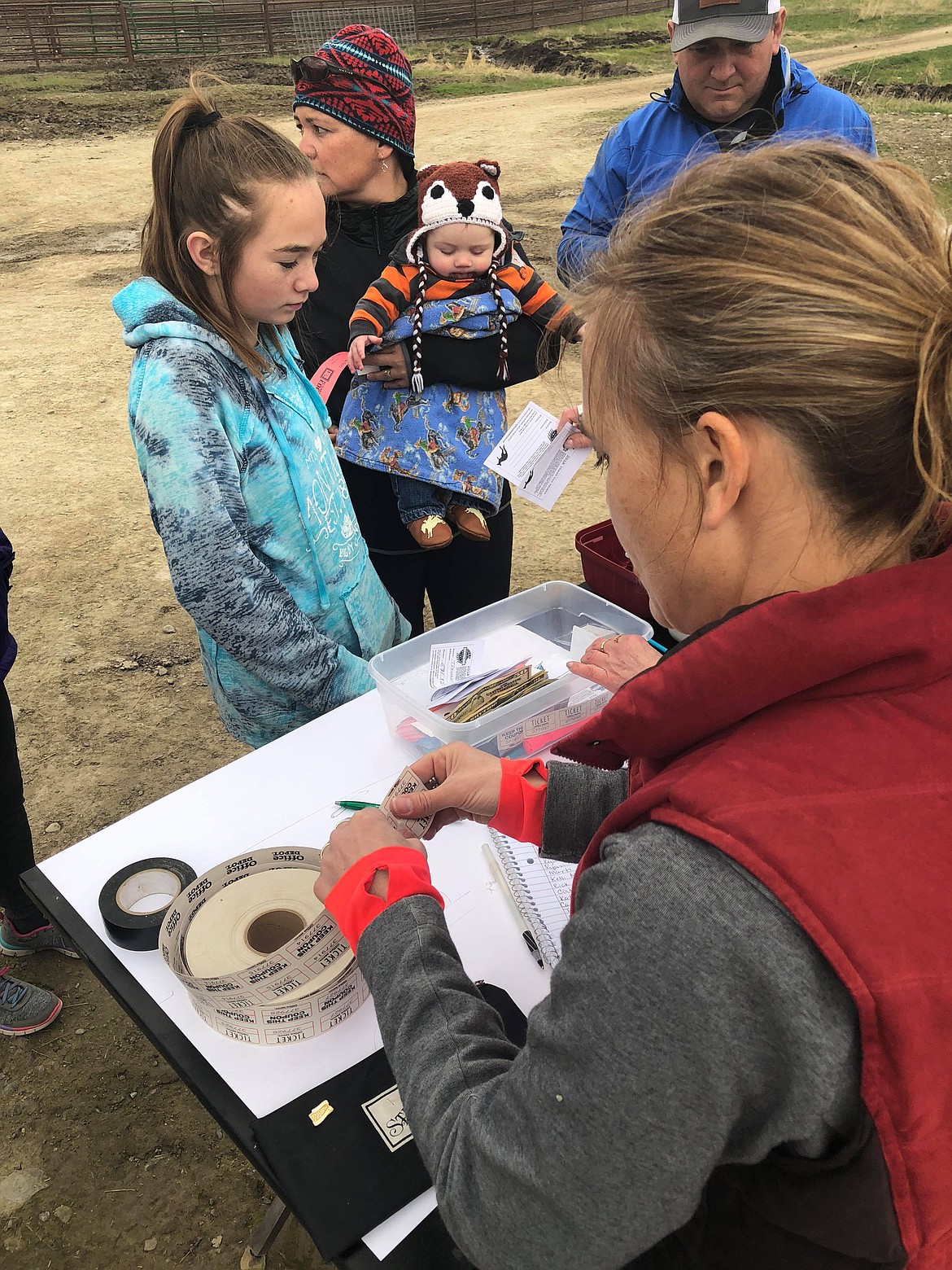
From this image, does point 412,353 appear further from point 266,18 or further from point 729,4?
point 266,18

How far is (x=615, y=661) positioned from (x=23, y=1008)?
1.88 metres

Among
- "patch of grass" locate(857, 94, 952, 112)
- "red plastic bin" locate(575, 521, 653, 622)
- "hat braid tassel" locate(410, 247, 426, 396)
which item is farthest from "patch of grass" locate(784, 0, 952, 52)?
"red plastic bin" locate(575, 521, 653, 622)

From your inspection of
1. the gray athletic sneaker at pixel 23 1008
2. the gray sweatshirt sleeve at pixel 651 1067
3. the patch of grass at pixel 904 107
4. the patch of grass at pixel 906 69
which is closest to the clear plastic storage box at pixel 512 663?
the gray sweatshirt sleeve at pixel 651 1067

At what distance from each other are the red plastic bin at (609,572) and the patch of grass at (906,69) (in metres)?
15.5

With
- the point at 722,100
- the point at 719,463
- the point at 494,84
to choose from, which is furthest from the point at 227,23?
the point at 719,463

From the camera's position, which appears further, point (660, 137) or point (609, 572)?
point (660, 137)

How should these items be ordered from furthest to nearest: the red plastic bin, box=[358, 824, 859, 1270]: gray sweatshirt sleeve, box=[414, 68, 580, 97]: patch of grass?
box=[414, 68, 580, 97]: patch of grass, the red plastic bin, box=[358, 824, 859, 1270]: gray sweatshirt sleeve

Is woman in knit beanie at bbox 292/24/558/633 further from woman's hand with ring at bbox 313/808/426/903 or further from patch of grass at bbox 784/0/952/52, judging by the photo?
patch of grass at bbox 784/0/952/52

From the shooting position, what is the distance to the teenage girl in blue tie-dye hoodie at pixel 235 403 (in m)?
1.82

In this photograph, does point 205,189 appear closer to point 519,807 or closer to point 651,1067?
point 519,807

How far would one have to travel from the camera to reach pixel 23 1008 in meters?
2.46

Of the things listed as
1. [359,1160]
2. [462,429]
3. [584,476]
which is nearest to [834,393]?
[359,1160]

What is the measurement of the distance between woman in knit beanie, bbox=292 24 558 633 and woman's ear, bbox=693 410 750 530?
1785 mm

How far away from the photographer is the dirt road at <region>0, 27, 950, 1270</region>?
2.12 m
